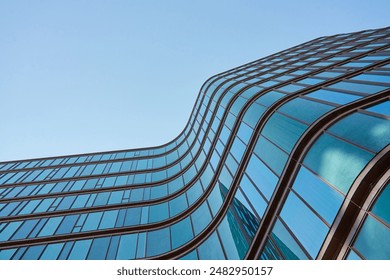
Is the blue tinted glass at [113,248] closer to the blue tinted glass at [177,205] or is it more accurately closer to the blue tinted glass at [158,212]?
the blue tinted glass at [158,212]

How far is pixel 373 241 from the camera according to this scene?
6.71m

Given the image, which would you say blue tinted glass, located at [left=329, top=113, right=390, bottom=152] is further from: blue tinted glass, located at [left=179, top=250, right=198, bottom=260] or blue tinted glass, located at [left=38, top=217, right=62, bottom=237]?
blue tinted glass, located at [left=38, top=217, right=62, bottom=237]

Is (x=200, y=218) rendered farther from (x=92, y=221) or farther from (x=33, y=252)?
(x=33, y=252)

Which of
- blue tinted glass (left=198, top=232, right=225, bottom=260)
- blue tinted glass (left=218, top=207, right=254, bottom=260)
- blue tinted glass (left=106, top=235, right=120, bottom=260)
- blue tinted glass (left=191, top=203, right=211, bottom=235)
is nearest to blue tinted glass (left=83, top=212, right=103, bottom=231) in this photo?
blue tinted glass (left=106, top=235, right=120, bottom=260)

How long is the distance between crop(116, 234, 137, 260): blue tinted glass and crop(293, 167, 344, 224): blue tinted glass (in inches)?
467

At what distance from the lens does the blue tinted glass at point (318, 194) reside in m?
8.11

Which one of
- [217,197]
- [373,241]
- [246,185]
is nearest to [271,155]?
[246,185]

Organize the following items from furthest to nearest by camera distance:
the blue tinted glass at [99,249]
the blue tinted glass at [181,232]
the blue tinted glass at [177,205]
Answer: the blue tinted glass at [177,205], the blue tinted glass at [181,232], the blue tinted glass at [99,249]

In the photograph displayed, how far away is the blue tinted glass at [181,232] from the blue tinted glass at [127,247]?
2.63 m

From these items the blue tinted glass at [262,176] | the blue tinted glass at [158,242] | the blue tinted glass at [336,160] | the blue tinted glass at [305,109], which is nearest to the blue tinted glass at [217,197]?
the blue tinted glass at [262,176]

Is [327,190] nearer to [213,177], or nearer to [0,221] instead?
[213,177]

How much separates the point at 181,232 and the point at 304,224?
10.9 m

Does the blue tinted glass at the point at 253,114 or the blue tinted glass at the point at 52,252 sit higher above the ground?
the blue tinted glass at the point at 253,114
